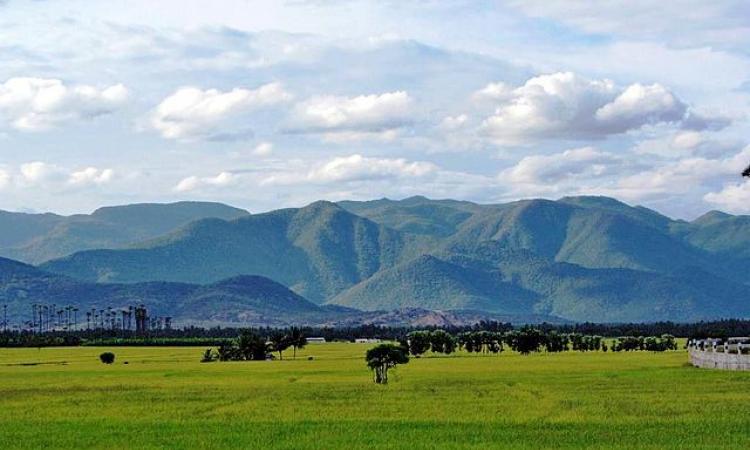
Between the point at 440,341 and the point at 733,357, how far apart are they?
104 m

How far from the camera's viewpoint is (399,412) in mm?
58625

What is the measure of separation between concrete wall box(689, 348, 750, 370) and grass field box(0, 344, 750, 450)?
1.20m

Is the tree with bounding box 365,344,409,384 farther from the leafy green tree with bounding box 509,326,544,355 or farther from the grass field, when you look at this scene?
the leafy green tree with bounding box 509,326,544,355

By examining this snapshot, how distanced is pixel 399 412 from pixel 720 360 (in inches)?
1241

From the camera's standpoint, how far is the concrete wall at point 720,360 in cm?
7800

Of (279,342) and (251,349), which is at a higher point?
(279,342)

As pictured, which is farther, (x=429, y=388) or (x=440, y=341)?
(x=440, y=341)

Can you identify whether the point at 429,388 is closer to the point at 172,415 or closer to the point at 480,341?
the point at 172,415

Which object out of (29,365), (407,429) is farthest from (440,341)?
(407,429)

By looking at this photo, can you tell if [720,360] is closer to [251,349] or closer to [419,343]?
[251,349]

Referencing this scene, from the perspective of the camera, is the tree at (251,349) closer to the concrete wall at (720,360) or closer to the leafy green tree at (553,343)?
the leafy green tree at (553,343)

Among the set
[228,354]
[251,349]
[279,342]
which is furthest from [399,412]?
[279,342]

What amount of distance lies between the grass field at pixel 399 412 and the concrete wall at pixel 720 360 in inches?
47.3

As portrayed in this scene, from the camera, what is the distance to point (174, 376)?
351ft
